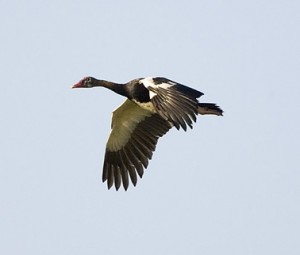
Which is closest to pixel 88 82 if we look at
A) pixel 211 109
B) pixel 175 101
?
pixel 211 109

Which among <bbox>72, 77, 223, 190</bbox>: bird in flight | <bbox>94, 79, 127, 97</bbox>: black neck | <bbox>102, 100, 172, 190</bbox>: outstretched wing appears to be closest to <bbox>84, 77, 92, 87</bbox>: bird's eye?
<bbox>72, 77, 223, 190</bbox>: bird in flight

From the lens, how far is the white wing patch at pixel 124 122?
20.7m

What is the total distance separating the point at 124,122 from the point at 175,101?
356 centimetres

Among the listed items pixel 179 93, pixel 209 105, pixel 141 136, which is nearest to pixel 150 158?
pixel 141 136

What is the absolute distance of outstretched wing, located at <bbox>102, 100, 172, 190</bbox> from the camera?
20.9m

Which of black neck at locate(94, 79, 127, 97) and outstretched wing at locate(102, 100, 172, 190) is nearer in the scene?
black neck at locate(94, 79, 127, 97)

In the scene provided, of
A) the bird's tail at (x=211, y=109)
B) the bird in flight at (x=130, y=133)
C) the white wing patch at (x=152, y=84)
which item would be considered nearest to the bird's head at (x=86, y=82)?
the bird in flight at (x=130, y=133)

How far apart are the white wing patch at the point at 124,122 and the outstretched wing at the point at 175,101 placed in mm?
2184

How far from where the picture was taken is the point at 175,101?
57.9 feet

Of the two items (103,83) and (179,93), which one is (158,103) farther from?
(103,83)

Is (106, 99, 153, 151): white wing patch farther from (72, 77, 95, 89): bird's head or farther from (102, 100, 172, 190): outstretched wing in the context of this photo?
(72, 77, 95, 89): bird's head

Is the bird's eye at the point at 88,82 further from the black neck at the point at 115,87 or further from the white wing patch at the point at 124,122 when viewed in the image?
the white wing patch at the point at 124,122

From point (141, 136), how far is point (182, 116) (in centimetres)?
383

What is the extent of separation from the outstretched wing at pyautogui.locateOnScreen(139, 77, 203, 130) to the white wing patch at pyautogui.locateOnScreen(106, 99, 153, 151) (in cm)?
218
